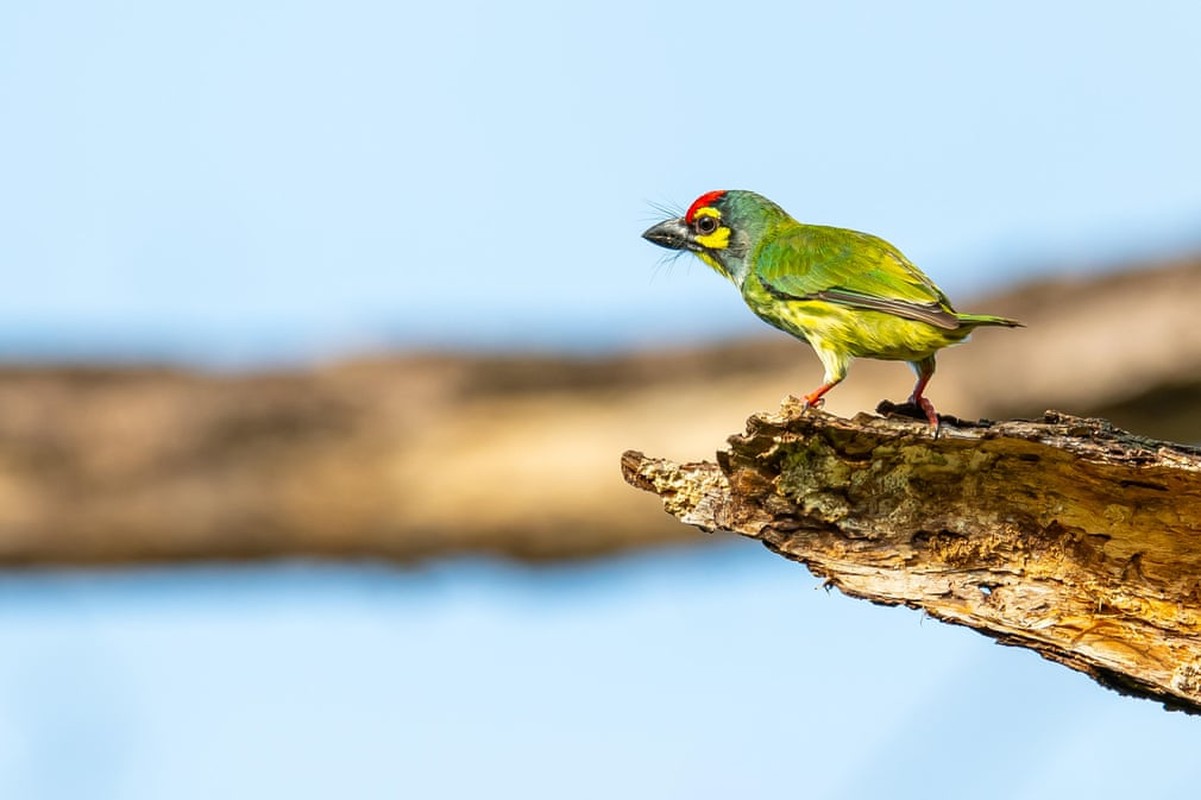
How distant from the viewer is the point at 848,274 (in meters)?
7.25

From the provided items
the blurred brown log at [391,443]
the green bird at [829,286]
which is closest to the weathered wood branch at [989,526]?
the green bird at [829,286]

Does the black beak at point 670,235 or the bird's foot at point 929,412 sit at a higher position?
the black beak at point 670,235

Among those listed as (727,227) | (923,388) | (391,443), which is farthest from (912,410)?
(391,443)

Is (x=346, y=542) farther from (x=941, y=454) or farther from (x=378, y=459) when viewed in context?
(x=941, y=454)

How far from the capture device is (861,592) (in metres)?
5.11

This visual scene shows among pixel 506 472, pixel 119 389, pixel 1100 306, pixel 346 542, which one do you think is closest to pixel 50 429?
pixel 119 389

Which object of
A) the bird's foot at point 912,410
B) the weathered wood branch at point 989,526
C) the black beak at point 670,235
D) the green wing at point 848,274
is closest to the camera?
the weathered wood branch at point 989,526

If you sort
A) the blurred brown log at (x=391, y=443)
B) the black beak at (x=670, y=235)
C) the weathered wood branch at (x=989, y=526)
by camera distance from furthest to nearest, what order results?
the blurred brown log at (x=391, y=443)
the black beak at (x=670, y=235)
the weathered wood branch at (x=989, y=526)

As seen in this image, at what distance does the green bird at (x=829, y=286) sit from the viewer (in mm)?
6855

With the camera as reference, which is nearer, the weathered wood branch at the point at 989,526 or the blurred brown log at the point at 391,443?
the weathered wood branch at the point at 989,526

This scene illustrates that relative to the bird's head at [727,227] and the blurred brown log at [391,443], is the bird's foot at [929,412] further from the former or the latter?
the blurred brown log at [391,443]

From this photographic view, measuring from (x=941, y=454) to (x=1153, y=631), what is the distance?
0.81 metres

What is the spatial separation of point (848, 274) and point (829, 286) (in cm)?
12

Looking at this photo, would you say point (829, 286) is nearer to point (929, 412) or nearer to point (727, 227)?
point (727, 227)
